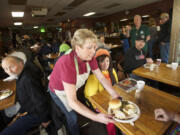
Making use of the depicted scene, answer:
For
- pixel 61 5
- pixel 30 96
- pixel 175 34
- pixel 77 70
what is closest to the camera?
pixel 77 70

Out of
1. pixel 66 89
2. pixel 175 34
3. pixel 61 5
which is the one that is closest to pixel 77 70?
pixel 66 89

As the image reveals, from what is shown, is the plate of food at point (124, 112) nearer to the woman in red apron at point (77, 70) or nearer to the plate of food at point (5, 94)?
the woman in red apron at point (77, 70)

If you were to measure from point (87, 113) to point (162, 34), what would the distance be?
3488 millimetres

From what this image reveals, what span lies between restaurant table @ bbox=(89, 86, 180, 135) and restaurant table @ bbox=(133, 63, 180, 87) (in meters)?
0.35

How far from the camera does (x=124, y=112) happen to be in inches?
38.1

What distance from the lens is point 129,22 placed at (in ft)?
30.3

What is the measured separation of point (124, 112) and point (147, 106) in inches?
11.6

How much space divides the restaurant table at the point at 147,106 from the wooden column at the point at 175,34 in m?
1.36

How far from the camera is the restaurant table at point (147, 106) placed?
86 centimetres

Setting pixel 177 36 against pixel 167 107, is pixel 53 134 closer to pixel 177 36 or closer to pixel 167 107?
pixel 167 107

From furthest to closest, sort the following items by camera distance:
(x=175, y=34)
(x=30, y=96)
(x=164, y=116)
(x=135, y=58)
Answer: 1. (x=135, y=58)
2. (x=175, y=34)
3. (x=30, y=96)
4. (x=164, y=116)

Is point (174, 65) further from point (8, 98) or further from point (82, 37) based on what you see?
point (8, 98)

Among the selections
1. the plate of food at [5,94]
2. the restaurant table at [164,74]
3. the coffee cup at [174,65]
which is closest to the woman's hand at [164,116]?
the restaurant table at [164,74]

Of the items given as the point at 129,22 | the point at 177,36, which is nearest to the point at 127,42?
the point at 177,36
